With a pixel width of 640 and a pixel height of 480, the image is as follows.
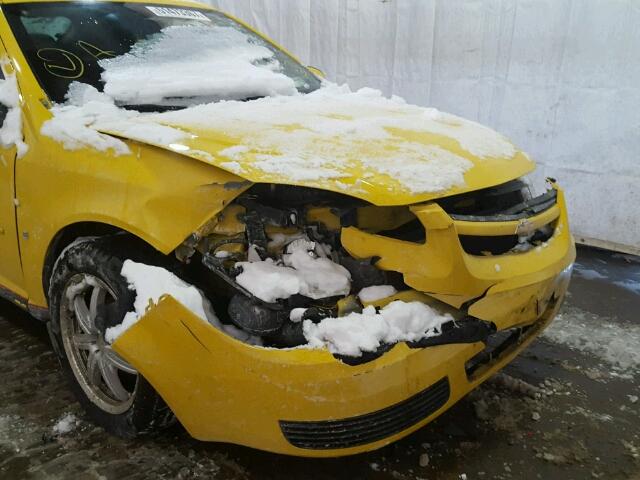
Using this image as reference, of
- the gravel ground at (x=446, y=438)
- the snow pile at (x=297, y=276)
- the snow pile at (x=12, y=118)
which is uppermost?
the snow pile at (x=12, y=118)

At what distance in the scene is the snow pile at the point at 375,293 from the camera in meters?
1.73

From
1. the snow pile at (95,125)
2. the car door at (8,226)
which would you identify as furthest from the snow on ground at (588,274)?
the car door at (8,226)

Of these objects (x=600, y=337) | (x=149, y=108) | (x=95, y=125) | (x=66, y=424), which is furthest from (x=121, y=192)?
(x=600, y=337)

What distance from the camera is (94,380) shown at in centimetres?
222

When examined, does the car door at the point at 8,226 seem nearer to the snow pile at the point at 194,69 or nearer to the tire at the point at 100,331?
the tire at the point at 100,331

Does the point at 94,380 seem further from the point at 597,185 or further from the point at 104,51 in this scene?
the point at 597,185

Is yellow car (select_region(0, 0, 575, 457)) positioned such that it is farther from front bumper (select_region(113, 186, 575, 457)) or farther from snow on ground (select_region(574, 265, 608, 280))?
snow on ground (select_region(574, 265, 608, 280))

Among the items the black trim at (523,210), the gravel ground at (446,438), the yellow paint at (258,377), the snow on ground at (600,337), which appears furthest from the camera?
the snow on ground at (600,337)

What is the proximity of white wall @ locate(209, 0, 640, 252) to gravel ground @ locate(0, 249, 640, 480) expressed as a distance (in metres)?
1.77

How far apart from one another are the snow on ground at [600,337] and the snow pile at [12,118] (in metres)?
2.76

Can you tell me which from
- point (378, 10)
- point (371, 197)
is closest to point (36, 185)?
point (371, 197)

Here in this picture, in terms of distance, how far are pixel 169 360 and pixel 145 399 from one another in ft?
1.07

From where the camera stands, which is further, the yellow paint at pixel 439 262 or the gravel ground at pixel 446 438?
the gravel ground at pixel 446 438

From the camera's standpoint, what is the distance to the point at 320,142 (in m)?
1.89
